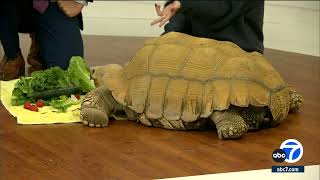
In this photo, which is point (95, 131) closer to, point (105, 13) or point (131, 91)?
point (131, 91)

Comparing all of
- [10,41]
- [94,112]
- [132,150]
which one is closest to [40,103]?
[94,112]

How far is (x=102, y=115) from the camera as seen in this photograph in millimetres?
1637

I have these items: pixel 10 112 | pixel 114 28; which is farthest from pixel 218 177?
pixel 114 28

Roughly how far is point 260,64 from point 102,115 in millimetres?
498

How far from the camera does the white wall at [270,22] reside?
3.99 meters

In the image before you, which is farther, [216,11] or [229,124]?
[216,11]

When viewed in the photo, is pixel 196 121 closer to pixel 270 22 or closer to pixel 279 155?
pixel 279 155

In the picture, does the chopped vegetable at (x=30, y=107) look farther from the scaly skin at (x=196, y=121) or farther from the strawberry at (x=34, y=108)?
the scaly skin at (x=196, y=121)

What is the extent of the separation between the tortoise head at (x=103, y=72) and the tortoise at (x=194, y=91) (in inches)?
2.0

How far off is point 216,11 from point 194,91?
67cm

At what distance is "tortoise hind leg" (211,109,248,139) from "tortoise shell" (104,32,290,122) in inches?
1.0

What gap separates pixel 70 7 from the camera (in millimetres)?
2256

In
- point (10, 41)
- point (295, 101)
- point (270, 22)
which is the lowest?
point (270, 22)

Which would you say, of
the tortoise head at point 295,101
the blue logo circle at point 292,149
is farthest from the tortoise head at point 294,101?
the blue logo circle at point 292,149
